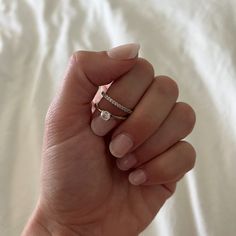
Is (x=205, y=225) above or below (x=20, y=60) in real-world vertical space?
above

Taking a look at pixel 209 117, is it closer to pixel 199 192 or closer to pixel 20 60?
pixel 199 192

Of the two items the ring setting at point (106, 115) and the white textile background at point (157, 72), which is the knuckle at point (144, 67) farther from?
the white textile background at point (157, 72)

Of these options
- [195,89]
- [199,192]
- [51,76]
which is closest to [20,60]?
[51,76]

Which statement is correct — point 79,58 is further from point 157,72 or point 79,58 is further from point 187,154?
point 157,72

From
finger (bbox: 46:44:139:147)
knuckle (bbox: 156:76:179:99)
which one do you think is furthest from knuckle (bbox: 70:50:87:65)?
knuckle (bbox: 156:76:179:99)

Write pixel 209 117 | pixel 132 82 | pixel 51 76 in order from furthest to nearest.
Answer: pixel 51 76 < pixel 209 117 < pixel 132 82

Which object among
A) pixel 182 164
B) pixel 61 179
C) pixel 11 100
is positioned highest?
pixel 182 164

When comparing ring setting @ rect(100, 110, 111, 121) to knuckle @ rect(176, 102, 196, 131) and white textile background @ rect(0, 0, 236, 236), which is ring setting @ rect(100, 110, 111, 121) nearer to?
knuckle @ rect(176, 102, 196, 131)

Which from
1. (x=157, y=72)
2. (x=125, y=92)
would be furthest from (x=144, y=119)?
(x=157, y=72)
